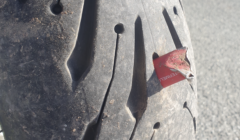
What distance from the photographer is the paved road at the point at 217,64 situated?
1.86 meters

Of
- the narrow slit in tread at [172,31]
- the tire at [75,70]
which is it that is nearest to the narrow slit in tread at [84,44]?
the tire at [75,70]

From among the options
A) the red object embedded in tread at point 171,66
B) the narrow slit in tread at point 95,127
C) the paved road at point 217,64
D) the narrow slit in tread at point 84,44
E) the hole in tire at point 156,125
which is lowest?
the paved road at point 217,64

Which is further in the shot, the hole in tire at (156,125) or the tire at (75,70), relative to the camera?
the hole in tire at (156,125)

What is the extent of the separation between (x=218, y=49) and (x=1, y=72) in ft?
8.16

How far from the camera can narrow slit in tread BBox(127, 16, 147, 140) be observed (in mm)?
727

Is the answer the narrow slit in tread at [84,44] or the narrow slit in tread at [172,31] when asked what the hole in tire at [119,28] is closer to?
the narrow slit in tread at [84,44]

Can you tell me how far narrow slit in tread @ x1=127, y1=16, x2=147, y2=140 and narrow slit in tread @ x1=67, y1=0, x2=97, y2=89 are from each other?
15 centimetres

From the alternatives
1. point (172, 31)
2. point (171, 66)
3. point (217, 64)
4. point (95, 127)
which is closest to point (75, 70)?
point (95, 127)

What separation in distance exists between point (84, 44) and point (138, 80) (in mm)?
209

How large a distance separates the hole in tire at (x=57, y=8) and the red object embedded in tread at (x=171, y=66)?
34 centimetres

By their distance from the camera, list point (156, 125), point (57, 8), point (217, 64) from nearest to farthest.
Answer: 1. point (57, 8)
2. point (156, 125)
3. point (217, 64)

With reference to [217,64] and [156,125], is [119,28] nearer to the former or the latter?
[156,125]

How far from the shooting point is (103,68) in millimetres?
663

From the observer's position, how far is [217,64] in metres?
2.45
